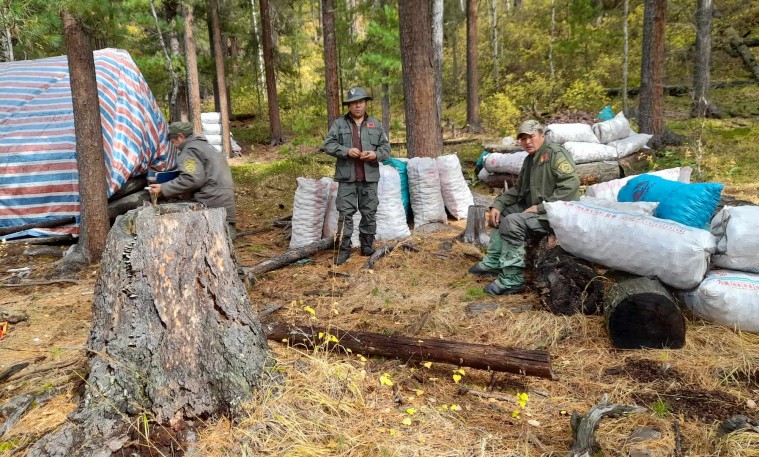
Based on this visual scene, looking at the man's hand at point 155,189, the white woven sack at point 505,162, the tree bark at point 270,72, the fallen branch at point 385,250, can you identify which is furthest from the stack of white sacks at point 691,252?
the tree bark at point 270,72

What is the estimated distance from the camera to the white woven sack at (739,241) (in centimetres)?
303

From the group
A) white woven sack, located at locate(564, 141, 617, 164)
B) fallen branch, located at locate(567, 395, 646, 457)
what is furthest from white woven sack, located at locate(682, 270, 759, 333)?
white woven sack, located at locate(564, 141, 617, 164)

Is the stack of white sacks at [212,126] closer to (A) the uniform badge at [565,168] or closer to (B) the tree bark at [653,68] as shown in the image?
(B) the tree bark at [653,68]

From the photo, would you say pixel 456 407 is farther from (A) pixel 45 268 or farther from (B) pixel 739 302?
(A) pixel 45 268

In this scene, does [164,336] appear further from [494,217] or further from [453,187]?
[453,187]

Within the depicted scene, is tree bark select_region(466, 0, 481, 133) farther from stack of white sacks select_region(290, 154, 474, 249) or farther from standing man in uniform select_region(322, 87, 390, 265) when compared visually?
standing man in uniform select_region(322, 87, 390, 265)

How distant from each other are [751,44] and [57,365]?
21103 millimetres

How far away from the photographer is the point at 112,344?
7.31 feet

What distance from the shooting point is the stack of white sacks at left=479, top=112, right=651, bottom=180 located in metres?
8.05

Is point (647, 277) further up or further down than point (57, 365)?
further up

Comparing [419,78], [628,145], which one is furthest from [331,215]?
[628,145]

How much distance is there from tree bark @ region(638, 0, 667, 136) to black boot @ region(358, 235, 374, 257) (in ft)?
24.8

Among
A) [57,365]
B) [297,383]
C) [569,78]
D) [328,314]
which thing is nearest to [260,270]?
[328,314]

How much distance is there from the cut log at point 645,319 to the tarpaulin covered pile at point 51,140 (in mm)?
6450
